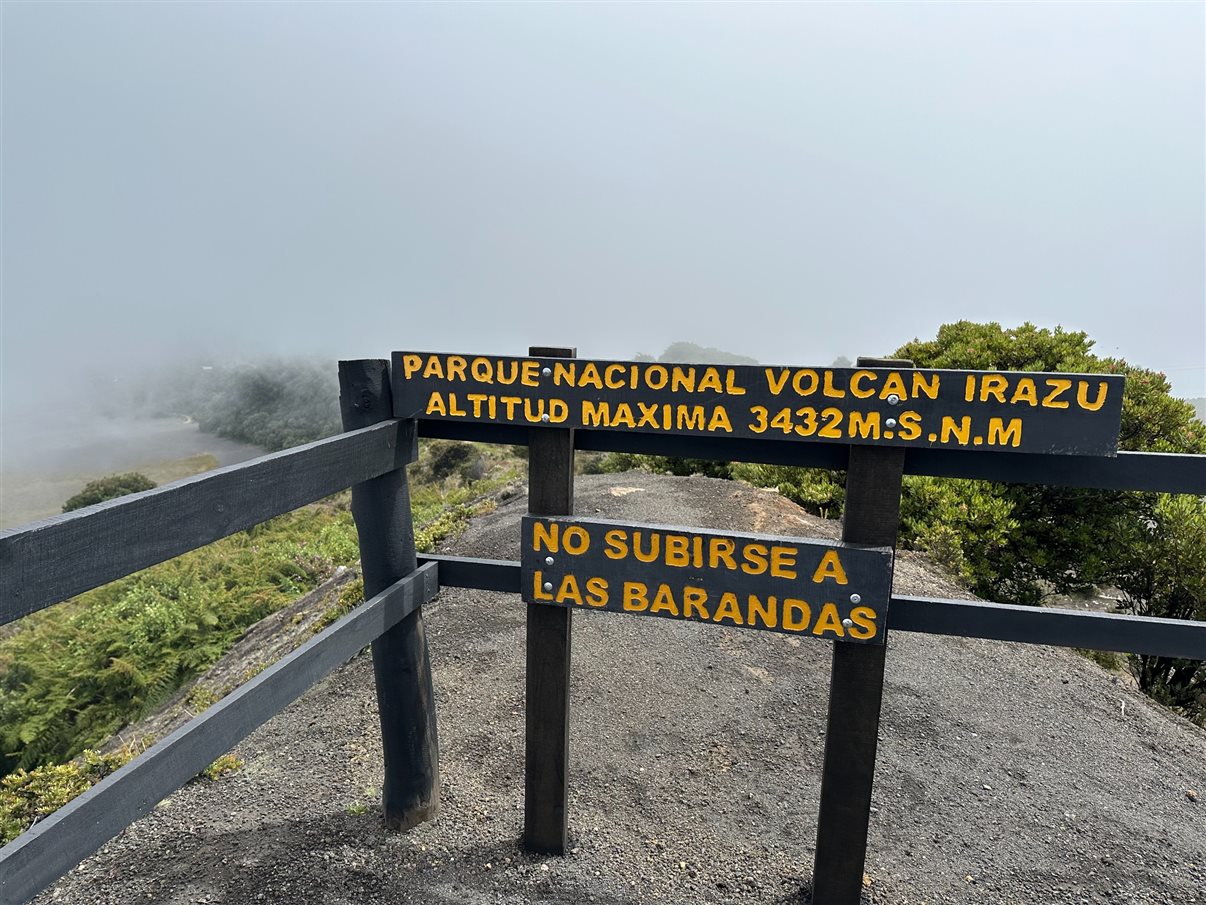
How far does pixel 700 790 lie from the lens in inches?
172

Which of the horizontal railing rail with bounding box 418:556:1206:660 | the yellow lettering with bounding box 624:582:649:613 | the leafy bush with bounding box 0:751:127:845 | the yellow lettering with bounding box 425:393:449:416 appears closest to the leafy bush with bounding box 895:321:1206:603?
the horizontal railing rail with bounding box 418:556:1206:660

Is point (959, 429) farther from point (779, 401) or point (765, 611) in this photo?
point (765, 611)

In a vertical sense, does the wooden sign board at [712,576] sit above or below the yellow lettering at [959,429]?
below

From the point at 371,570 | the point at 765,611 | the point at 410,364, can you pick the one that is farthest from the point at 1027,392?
the point at 371,570

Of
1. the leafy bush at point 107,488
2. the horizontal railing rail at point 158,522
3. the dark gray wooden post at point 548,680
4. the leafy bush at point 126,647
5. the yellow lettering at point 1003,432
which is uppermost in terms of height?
the yellow lettering at point 1003,432

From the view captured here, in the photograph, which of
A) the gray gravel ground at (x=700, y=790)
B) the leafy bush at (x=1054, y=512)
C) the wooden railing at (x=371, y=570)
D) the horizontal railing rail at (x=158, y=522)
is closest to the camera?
the horizontal railing rail at (x=158, y=522)

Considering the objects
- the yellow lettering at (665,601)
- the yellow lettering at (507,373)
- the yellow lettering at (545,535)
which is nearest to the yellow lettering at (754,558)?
the yellow lettering at (665,601)

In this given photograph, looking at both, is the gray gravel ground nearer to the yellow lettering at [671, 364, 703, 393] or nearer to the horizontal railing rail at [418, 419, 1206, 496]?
the horizontal railing rail at [418, 419, 1206, 496]

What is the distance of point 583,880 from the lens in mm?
3492

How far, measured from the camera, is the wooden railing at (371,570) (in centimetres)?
194

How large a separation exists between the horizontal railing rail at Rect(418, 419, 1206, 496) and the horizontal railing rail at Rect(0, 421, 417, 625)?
→ 881 mm

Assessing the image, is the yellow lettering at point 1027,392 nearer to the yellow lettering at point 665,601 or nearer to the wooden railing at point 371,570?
the wooden railing at point 371,570

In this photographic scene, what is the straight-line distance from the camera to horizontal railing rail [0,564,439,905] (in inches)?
74.6

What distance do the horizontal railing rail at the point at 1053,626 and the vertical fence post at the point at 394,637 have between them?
2239mm
